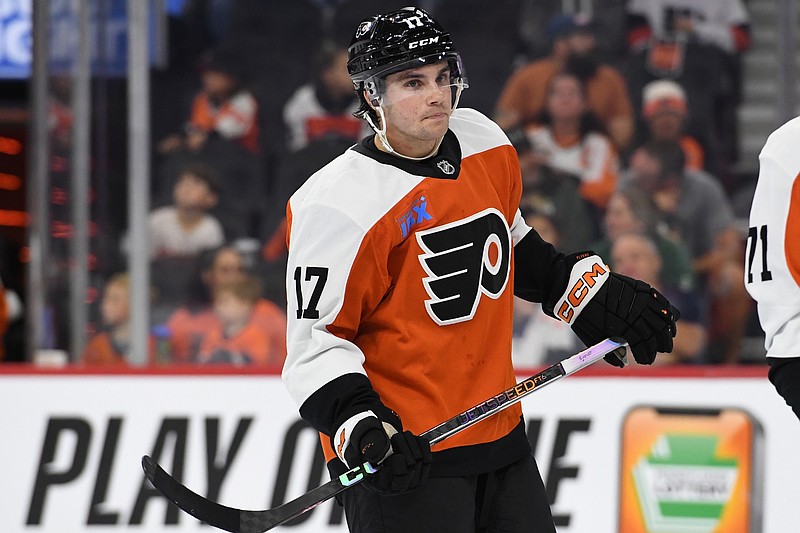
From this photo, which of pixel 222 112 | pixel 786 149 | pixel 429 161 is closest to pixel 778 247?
pixel 786 149

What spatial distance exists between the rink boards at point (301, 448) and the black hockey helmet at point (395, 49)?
145 centimetres

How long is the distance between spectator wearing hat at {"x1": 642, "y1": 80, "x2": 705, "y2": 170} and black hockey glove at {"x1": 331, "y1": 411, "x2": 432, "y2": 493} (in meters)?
2.94

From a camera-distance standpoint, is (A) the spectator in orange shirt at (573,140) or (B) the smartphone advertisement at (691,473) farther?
(A) the spectator in orange shirt at (573,140)

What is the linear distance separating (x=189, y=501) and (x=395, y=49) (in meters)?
0.73

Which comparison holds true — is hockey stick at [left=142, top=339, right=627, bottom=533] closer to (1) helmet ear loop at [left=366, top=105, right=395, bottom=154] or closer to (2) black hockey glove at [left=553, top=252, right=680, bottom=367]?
(2) black hockey glove at [left=553, top=252, right=680, bottom=367]

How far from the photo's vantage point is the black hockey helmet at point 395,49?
181 centimetres

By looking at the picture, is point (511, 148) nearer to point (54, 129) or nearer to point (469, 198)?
point (469, 198)

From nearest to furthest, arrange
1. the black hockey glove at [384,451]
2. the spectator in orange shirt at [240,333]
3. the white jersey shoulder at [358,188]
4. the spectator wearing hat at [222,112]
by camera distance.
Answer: the black hockey glove at [384,451], the white jersey shoulder at [358,188], the spectator in orange shirt at [240,333], the spectator wearing hat at [222,112]

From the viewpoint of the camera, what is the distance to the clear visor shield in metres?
1.81

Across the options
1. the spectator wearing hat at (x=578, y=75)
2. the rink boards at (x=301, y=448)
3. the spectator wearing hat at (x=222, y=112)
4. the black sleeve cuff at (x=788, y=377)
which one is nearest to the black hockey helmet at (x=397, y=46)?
the black sleeve cuff at (x=788, y=377)

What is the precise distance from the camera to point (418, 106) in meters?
1.81

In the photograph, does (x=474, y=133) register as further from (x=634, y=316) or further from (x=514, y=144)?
(x=514, y=144)

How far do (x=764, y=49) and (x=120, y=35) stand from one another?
7.28 ft

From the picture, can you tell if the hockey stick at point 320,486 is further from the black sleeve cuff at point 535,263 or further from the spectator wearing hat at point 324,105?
the spectator wearing hat at point 324,105
